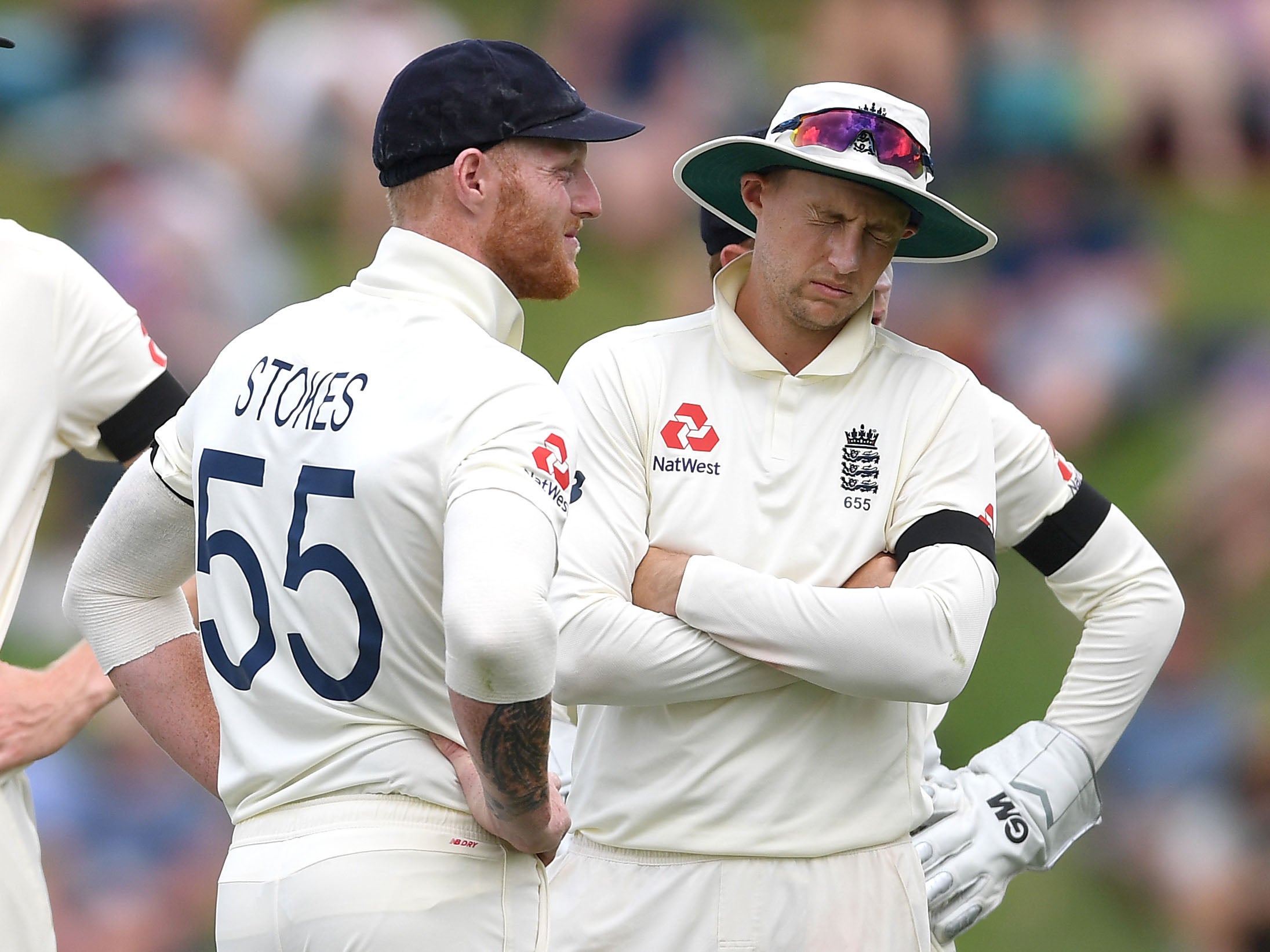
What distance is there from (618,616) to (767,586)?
0.22 meters

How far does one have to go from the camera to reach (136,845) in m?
5.20

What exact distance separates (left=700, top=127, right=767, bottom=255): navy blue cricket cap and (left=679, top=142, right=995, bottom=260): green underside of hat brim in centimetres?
25

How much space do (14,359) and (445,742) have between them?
1.02m

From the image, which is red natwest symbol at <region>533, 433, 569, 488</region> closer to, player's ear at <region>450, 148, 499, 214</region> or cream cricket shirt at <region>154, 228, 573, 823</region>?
cream cricket shirt at <region>154, 228, 573, 823</region>

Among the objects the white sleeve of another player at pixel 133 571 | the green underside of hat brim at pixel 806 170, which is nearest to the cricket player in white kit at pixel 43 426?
the white sleeve of another player at pixel 133 571

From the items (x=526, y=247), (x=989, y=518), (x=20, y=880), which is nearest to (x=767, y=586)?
(x=989, y=518)

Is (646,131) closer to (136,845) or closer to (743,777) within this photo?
(136,845)

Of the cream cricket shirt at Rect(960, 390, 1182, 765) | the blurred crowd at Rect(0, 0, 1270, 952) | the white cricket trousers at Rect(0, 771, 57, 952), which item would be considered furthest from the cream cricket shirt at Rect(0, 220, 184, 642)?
the blurred crowd at Rect(0, 0, 1270, 952)

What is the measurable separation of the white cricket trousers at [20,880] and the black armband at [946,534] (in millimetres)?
1333

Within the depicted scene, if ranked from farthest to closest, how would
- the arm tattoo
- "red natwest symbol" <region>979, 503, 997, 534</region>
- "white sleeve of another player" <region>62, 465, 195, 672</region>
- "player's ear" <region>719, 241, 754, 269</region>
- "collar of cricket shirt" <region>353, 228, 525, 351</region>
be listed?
1. "player's ear" <region>719, 241, 754, 269</region>
2. "red natwest symbol" <region>979, 503, 997, 534</region>
3. "white sleeve of another player" <region>62, 465, 195, 672</region>
4. "collar of cricket shirt" <region>353, 228, 525, 351</region>
5. the arm tattoo

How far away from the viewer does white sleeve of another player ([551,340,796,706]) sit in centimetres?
233

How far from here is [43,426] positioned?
95.7 inches

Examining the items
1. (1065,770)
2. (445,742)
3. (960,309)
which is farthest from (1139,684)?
(960,309)

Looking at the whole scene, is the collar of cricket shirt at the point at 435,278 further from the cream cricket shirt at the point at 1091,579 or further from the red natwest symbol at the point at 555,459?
the cream cricket shirt at the point at 1091,579
